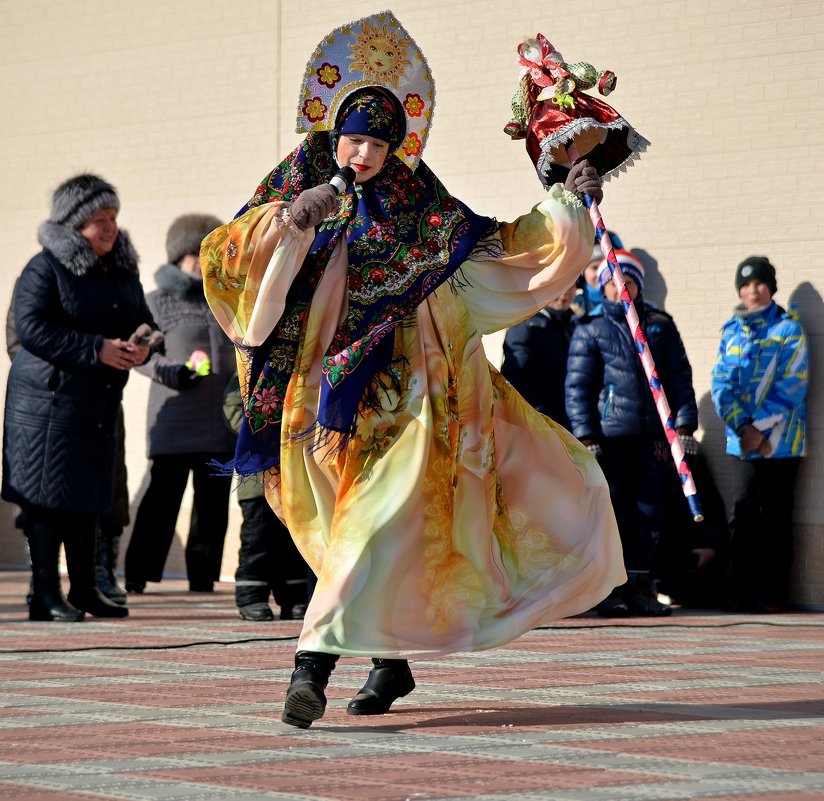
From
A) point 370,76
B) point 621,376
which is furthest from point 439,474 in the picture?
point 621,376

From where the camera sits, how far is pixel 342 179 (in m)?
5.10

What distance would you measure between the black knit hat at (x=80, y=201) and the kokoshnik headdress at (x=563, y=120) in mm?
3395

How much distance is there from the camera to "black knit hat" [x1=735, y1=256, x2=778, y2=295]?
1009 centimetres

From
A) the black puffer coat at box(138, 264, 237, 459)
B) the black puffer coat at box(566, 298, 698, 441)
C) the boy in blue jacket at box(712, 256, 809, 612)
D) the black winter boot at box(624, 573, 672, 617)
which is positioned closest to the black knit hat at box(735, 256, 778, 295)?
the boy in blue jacket at box(712, 256, 809, 612)

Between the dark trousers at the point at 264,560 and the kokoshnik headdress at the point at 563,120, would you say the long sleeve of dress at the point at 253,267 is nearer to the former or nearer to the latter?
the kokoshnik headdress at the point at 563,120

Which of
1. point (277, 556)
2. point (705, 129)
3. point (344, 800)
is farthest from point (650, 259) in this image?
point (344, 800)

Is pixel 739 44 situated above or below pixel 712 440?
above

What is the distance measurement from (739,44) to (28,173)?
609cm

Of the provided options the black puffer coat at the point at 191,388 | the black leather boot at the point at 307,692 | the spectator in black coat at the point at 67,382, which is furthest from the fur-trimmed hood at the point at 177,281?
the black leather boot at the point at 307,692

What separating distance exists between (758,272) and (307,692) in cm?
605

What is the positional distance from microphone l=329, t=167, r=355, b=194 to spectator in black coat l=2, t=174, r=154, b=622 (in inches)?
143

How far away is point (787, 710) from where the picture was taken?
17.3 feet

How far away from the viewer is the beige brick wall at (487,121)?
10.5 m

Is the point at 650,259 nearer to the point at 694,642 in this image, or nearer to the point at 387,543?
the point at 694,642
